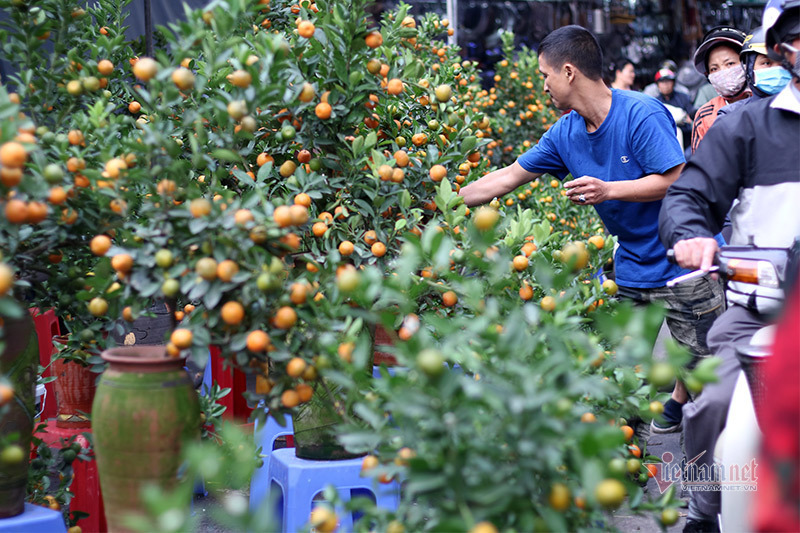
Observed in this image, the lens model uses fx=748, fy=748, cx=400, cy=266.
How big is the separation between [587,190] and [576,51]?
80 cm

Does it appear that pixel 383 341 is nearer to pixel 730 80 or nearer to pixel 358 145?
pixel 358 145

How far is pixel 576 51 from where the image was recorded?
11.2ft

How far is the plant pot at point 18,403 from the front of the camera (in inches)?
75.8

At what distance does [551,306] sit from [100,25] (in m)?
2.24

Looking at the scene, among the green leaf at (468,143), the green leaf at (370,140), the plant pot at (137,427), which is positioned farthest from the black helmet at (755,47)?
the plant pot at (137,427)

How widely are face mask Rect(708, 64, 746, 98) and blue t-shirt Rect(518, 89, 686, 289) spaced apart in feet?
4.70

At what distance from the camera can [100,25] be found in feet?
10.1

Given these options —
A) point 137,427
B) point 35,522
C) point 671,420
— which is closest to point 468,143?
point 137,427

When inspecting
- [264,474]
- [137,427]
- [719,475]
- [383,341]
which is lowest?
[264,474]

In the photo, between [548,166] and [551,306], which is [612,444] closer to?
[551,306]

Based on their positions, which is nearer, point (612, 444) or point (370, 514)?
point (612, 444)

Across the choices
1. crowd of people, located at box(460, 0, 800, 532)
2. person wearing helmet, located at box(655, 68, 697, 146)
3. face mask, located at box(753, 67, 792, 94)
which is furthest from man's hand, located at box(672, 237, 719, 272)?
person wearing helmet, located at box(655, 68, 697, 146)

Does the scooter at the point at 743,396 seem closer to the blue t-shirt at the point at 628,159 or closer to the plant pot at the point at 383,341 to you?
the blue t-shirt at the point at 628,159

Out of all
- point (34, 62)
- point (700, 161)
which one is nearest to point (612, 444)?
point (700, 161)
